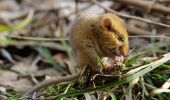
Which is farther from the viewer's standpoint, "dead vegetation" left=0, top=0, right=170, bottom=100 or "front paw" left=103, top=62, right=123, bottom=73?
"front paw" left=103, top=62, right=123, bottom=73

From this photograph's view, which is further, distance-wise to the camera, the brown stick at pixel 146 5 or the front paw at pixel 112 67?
the brown stick at pixel 146 5

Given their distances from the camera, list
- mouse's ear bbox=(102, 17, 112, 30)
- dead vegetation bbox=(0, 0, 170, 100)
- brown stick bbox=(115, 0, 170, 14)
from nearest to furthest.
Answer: dead vegetation bbox=(0, 0, 170, 100) → mouse's ear bbox=(102, 17, 112, 30) → brown stick bbox=(115, 0, 170, 14)

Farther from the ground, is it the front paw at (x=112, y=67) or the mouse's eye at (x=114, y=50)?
the mouse's eye at (x=114, y=50)

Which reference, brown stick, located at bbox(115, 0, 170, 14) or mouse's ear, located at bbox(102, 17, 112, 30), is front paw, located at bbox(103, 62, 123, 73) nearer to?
mouse's ear, located at bbox(102, 17, 112, 30)

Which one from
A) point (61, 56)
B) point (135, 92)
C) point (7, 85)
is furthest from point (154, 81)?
point (61, 56)

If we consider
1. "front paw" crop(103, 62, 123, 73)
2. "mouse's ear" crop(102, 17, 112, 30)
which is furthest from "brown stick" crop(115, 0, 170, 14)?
"front paw" crop(103, 62, 123, 73)

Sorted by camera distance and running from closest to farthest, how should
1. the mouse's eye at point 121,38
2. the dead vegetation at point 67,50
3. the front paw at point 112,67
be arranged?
1. the dead vegetation at point 67,50
2. the front paw at point 112,67
3. the mouse's eye at point 121,38

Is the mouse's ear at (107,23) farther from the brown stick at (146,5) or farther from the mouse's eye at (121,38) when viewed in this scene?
the brown stick at (146,5)

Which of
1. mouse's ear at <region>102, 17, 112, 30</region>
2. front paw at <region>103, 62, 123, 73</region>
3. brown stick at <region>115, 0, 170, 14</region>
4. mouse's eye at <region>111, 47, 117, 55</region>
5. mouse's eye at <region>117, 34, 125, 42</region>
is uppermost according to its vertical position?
brown stick at <region>115, 0, 170, 14</region>

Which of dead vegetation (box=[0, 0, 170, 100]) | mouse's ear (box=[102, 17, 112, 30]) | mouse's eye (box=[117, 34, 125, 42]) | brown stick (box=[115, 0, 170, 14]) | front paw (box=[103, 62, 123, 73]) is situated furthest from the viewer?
brown stick (box=[115, 0, 170, 14])

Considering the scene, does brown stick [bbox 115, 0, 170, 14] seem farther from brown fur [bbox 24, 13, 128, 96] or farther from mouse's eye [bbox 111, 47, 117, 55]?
A: mouse's eye [bbox 111, 47, 117, 55]

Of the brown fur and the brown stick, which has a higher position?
the brown stick

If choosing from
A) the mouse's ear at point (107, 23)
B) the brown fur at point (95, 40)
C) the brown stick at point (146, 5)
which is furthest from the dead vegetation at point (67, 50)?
the mouse's ear at point (107, 23)

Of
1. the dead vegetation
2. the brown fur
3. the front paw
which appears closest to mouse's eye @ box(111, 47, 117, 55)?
the brown fur
